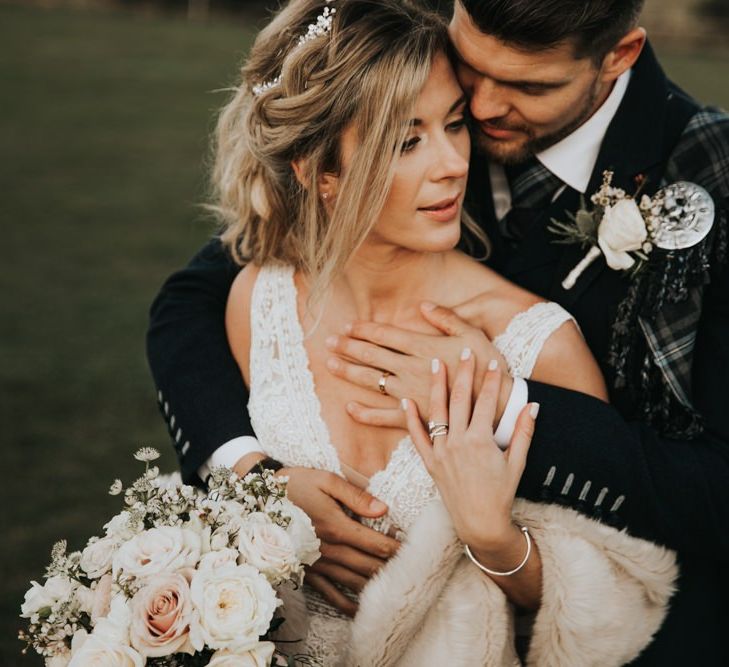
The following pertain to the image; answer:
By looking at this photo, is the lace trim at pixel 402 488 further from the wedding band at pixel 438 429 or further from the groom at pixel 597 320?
the wedding band at pixel 438 429

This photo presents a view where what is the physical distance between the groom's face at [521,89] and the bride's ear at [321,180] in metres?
0.48

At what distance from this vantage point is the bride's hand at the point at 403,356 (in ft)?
8.43

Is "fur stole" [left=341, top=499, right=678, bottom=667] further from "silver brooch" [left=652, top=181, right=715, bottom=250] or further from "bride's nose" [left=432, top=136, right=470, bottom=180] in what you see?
"bride's nose" [left=432, top=136, right=470, bottom=180]

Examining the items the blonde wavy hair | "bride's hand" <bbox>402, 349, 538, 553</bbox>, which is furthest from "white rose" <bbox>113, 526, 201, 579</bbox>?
the blonde wavy hair

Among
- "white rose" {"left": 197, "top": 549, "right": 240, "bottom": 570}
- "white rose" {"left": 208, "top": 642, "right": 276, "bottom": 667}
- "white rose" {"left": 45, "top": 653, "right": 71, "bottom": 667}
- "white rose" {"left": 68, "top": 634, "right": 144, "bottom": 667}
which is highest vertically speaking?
"white rose" {"left": 197, "top": 549, "right": 240, "bottom": 570}

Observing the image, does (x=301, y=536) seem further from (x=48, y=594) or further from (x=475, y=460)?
(x=48, y=594)

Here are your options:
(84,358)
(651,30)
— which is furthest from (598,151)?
(651,30)

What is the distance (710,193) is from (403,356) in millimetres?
992

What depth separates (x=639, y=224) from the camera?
2.51 meters

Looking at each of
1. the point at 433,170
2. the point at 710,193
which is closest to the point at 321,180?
the point at 433,170

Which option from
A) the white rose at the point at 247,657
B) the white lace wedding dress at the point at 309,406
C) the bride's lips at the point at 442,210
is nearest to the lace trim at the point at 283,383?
the white lace wedding dress at the point at 309,406

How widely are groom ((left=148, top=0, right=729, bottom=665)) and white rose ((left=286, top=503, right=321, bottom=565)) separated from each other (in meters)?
0.37

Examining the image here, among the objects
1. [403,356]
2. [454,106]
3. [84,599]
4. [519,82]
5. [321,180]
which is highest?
[519,82]

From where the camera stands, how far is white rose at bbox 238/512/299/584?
202 cm
